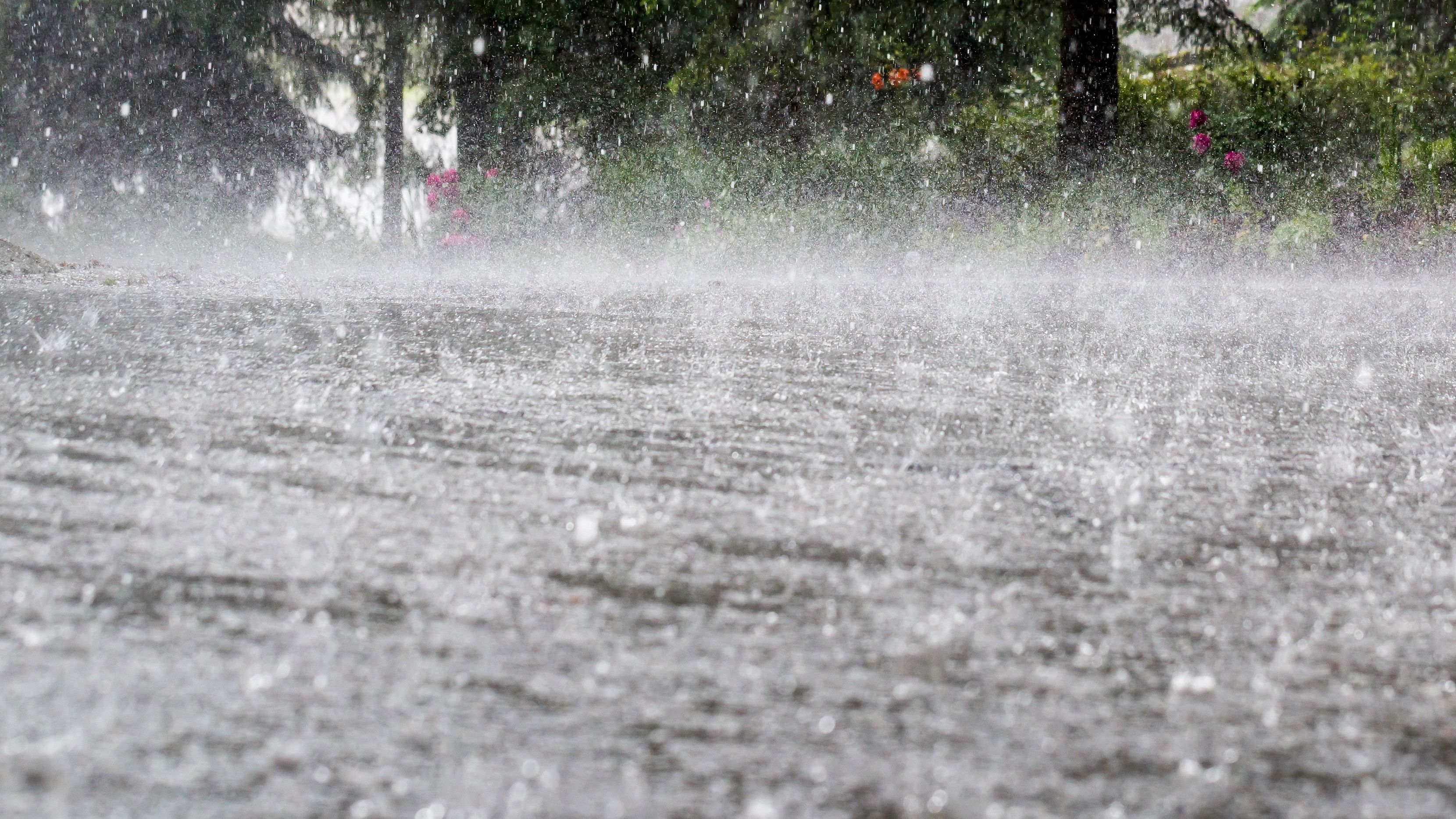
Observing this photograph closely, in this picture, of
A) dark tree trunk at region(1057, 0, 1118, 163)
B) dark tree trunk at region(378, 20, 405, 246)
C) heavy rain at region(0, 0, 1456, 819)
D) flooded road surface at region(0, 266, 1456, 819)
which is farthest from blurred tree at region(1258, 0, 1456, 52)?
flooded road surface at region(0, 266, 1456, 819)

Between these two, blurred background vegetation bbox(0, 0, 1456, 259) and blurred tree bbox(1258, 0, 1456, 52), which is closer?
blurred background vegetation bbox(0, 0, 1456, 259)

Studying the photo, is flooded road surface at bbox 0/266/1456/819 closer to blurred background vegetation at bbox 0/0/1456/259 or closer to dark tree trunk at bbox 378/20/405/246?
blurred background vegetation at bbox 0/0/1456/259

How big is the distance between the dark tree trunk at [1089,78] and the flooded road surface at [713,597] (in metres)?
7.27

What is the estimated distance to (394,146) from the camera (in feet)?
42.1

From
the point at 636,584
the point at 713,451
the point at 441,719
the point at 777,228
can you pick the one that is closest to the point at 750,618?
the point at 636,584

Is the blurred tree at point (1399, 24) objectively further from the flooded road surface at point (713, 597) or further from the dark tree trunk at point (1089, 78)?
the flooded road surface at point (713, 597)

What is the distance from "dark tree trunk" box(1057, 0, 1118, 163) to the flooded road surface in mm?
7272

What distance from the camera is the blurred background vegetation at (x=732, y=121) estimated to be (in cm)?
996

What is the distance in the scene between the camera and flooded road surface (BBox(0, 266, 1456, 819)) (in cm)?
94

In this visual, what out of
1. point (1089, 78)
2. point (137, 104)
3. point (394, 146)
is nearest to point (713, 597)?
point (1089, 78)

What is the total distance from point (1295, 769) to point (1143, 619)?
37 centimetres

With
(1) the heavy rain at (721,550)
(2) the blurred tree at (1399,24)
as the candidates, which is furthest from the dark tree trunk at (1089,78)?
(1) the heavy rain at (721,550)

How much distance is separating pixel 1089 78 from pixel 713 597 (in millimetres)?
9570

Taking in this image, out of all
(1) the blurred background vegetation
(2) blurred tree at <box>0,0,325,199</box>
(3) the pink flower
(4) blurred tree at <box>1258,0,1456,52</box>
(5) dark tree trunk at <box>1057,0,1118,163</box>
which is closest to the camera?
(1) the blurred background vegetation
